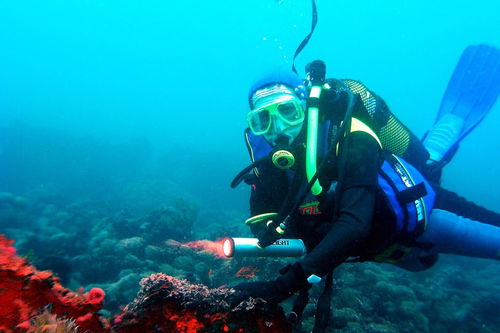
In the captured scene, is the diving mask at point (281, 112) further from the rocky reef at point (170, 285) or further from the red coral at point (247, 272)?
the red coral at point (247, 272)

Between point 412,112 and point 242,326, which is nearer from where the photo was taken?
point 242,326

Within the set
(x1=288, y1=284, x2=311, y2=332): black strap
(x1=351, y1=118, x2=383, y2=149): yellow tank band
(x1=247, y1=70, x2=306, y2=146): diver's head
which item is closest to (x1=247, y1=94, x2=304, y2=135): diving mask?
(x1=247, y1=70, x2=306, y2=146): diver's head

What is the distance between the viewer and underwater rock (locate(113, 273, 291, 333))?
A: 2020mm

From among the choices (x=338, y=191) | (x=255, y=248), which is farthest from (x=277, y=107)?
(x=255, y=248)

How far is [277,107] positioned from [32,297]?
8.75ft

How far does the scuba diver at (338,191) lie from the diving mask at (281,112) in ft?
0.04

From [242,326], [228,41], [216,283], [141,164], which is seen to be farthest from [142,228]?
[228,41]

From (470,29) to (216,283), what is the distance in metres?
120

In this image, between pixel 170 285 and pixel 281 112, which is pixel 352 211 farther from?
pixel 170 285

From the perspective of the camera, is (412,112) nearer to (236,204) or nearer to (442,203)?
(236,204)

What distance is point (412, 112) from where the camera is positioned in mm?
128125

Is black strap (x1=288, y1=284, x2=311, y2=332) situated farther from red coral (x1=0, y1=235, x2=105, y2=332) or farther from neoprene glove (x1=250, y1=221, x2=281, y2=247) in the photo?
red coral (x1=0, y1=235, x2=105, y2=332)

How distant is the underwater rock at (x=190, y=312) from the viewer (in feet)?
6.63

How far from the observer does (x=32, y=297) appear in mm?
1903
